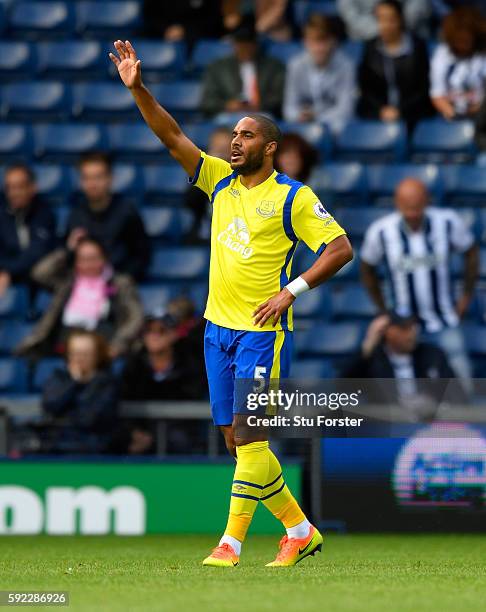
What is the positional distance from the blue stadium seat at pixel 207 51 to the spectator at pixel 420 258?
10.9 feet

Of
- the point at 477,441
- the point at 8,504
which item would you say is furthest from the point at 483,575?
the point at 8,504

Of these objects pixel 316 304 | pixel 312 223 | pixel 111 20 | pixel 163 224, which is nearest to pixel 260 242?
pixel 312 223

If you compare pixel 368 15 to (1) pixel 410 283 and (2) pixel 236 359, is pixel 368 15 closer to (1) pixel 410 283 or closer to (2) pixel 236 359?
(1) pixel 410 283

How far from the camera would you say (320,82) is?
40.6 feet

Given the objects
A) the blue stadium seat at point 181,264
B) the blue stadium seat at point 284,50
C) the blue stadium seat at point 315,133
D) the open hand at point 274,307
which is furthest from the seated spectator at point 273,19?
the open hand at point 274,307

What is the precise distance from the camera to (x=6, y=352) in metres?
11.1

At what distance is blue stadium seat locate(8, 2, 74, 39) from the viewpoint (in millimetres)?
13797

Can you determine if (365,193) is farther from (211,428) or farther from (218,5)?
(211,428)

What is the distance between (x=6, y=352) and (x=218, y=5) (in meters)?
4.27

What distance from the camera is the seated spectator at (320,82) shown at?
12.3 m

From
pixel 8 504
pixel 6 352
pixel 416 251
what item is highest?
pixel 416 251

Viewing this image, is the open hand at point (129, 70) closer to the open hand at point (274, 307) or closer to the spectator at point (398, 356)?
the open hand at point (274, 307)

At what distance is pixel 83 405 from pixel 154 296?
87.4 inches

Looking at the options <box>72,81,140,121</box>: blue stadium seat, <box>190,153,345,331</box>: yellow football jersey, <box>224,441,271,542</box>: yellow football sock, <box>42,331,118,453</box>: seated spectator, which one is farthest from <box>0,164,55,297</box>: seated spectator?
<box>224,441,271,542</box>: yellow football sock
